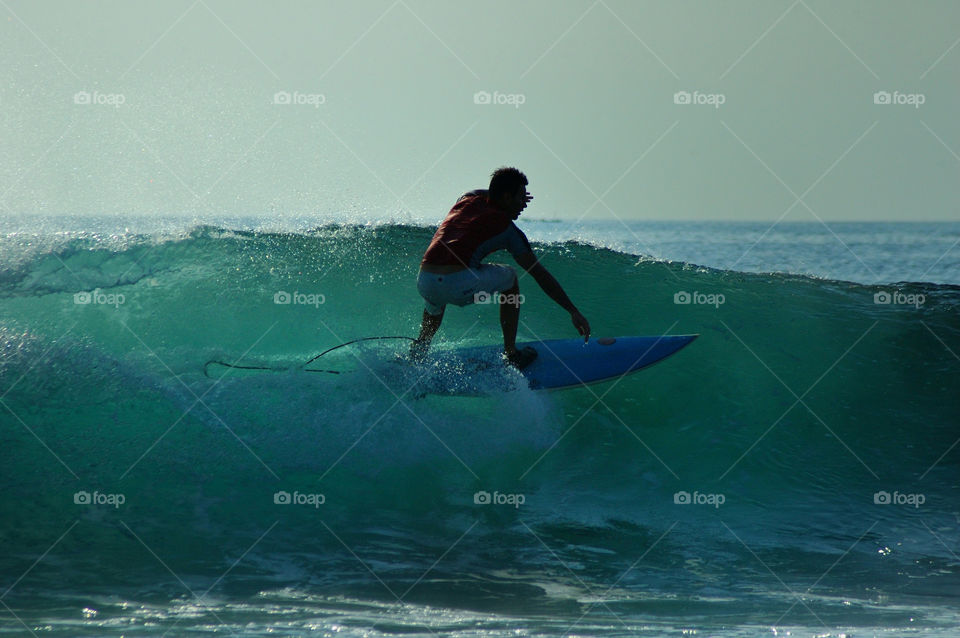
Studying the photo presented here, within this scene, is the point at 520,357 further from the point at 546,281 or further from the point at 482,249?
the point at 482,249

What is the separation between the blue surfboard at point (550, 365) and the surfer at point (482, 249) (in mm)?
595

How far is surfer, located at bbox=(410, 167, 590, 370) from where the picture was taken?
524cm

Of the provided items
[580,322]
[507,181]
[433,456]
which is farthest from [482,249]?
[433,456]

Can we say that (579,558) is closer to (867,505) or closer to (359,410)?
(359,410)

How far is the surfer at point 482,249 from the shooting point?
17.2 feet

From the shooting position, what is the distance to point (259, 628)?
3473 millimetres

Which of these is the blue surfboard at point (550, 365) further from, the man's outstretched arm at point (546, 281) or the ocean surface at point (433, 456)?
the man's outstretched arm at point (546, 281)

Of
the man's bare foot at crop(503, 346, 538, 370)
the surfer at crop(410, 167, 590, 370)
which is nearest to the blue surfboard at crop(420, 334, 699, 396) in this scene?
the man's bare foot at crop(503, 346, 538, 370)

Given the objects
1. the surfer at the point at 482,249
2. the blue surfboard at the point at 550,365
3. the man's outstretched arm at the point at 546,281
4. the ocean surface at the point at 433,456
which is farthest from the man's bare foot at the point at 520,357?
the man's outstretched arm at the point at 546,281

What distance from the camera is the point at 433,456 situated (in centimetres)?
583

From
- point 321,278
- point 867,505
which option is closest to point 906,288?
point 867,505

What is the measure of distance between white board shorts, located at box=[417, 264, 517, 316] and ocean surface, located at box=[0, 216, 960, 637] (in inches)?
28.5

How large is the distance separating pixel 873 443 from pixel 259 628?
5.37m

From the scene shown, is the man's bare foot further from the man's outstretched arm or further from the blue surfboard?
the man's outstretched arm
